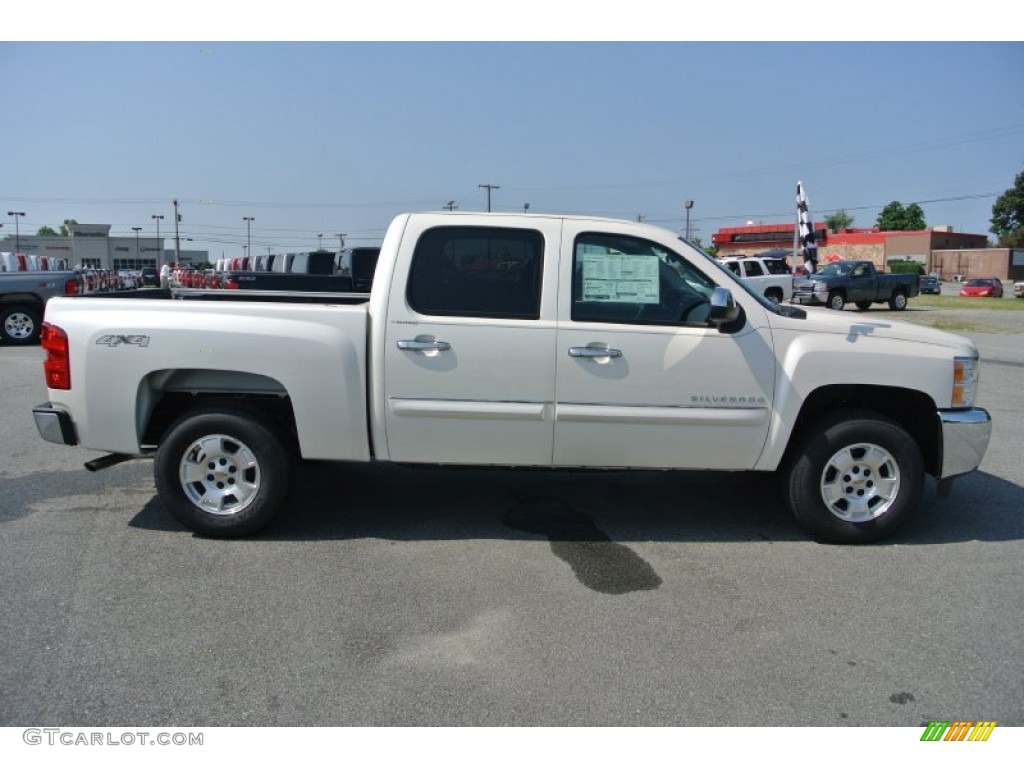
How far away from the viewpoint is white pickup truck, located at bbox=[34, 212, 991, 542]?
4.80 meters

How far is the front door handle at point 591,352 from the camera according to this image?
4.78 m

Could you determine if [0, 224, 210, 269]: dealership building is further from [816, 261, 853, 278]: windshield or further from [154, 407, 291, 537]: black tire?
[154, 407, 291, 537]: black tire

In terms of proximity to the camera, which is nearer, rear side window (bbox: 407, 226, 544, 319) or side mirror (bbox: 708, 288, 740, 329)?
side mirror (bbox: 708, 288, 740, 329)

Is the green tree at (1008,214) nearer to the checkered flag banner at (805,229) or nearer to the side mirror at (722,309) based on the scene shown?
the checkered flag banner at (805,229)

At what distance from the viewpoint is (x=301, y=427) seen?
489 cm

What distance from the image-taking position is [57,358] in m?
4.92

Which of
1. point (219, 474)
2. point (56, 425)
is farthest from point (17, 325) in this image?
point (219, 474)

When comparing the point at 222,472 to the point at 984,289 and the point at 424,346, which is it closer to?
the point at 424,346

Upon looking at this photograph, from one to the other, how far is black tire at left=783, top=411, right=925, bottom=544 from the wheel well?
0.38 feet

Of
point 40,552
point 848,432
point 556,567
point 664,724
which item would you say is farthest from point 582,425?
point 40,552

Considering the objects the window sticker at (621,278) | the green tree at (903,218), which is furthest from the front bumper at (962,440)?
the green tree at (903,218)

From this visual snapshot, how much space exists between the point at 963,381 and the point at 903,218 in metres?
122
